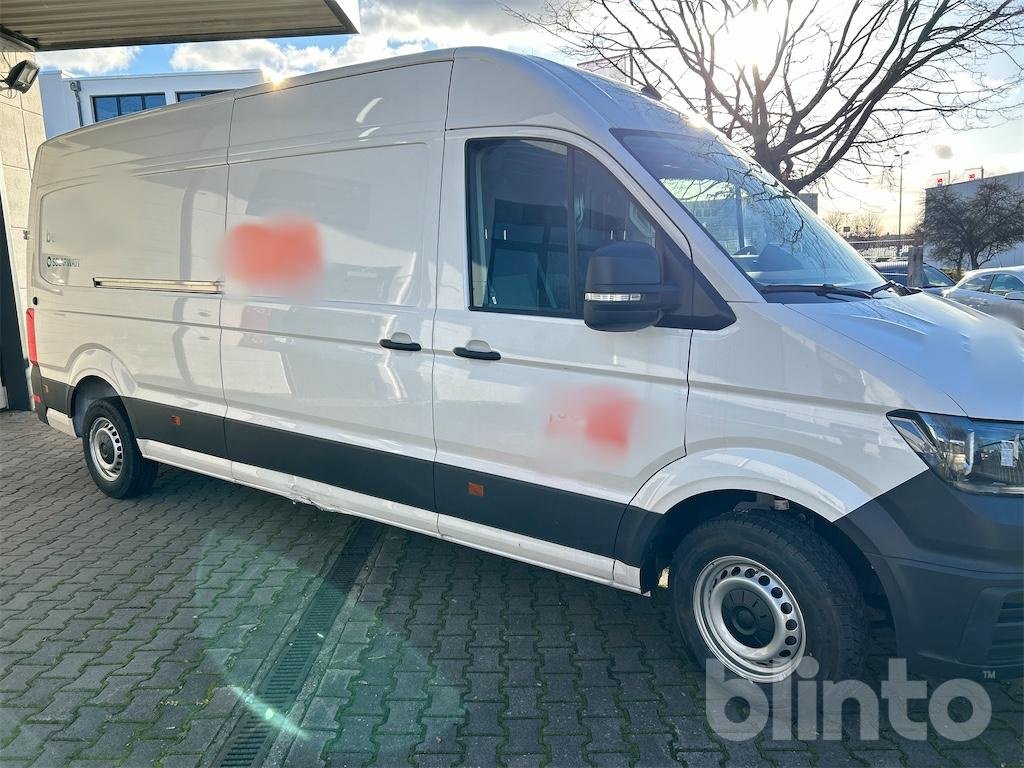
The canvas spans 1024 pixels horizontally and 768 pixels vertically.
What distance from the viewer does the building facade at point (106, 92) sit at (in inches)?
1389

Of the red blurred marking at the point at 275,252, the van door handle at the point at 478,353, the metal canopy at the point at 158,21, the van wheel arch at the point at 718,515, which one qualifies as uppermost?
the metal canopy at the point at 158,21

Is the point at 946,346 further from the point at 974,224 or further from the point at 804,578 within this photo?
the point at 974,224

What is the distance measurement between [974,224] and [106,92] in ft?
137

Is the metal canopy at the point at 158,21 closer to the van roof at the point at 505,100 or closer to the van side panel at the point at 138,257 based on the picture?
the van side panel at the point at 138,257

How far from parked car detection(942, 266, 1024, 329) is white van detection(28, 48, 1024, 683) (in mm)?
10765

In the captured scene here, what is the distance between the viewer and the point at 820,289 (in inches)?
111

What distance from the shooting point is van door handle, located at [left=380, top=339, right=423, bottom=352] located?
3379 mm

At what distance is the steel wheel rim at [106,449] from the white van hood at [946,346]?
4706 mm

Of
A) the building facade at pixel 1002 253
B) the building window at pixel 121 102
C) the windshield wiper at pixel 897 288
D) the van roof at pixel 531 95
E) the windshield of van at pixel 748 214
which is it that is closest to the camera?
the windshield of van at pixel 748 214

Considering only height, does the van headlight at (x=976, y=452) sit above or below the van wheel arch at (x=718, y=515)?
above

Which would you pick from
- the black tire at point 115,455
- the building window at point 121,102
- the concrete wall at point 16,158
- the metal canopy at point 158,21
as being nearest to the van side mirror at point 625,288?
the black tire at point 115,455

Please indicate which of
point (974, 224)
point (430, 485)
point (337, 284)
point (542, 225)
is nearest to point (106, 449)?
point (337, 284)

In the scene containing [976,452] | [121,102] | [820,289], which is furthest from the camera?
[121,102]

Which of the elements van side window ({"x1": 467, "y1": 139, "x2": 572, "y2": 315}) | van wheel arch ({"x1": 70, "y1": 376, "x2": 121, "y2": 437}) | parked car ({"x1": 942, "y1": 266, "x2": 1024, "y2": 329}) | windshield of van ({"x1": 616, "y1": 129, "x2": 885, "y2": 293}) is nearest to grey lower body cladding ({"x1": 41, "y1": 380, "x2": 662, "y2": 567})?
van wheel arch ({"x1": 70, "y1": 376, "x2": 121, "y2": 437})
